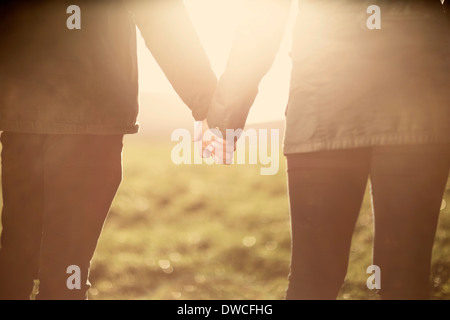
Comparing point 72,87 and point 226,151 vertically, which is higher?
point 72,87

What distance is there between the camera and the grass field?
4.12 metres

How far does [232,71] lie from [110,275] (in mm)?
2920

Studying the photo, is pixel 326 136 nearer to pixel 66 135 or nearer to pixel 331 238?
pixel 331 238

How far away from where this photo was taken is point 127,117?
2.04 m

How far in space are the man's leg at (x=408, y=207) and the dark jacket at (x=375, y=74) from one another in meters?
0.05

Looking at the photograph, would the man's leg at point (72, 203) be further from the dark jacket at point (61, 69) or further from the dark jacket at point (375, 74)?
the dark jacket at point (375, 74)

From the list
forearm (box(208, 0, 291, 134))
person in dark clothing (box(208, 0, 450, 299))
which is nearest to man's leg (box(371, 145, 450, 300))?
person in dark clothing (box(208, 0, 450, 299))

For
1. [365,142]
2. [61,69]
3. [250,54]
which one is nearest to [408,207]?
[365,142]

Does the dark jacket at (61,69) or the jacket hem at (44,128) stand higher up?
the dark jacket at (61,69)

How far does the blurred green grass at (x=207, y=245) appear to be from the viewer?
→ 4.11 metres

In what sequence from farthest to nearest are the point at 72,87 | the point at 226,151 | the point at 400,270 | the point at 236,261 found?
the point at 236,261 → the point at 226,151 → the point at 72,87 → the point at 400,270

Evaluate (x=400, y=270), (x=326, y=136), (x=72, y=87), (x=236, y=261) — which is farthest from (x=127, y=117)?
(x=236, y=261)

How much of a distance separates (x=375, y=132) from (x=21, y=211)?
122 centimetres

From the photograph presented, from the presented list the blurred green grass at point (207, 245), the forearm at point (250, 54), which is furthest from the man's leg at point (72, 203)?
the blurred green grass at point (207, 245)
